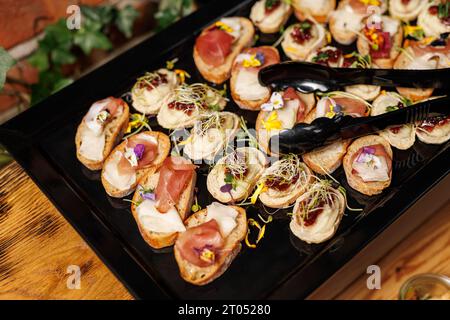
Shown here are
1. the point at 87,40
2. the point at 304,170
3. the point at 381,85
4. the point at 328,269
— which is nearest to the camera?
the point at 328,269

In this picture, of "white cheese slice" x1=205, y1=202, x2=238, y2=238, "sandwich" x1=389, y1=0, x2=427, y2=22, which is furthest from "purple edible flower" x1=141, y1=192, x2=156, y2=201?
"sandwich" x1=389, y1=0, x2=427, y2=22

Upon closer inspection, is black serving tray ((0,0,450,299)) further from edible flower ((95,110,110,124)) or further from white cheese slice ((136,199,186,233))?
edible flower ((95,110,110,124))

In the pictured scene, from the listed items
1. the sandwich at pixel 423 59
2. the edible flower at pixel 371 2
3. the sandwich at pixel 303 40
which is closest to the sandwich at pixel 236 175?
the sandwich at pixel 303 40

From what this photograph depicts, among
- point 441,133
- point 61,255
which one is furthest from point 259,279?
point 441,133

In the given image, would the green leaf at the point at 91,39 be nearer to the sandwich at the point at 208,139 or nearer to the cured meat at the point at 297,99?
the sandwich at the point at 208,139

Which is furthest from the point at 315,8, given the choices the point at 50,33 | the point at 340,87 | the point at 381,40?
the point at 50,33
